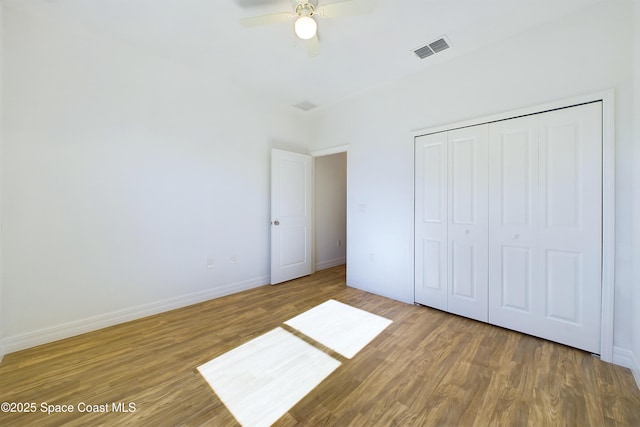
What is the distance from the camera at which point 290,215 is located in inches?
164

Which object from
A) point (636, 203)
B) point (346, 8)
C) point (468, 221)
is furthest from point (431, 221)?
point (346, 8)

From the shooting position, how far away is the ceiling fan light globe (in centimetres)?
192

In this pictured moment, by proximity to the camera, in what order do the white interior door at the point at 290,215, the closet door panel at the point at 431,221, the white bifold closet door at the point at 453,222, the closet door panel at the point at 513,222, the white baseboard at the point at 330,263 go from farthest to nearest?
the white baseboard at the point at 330,263, the white interior door at the point at 290,215, the closet door panel at the point at 431,221, the white bifold closet door at the point at 453,222, the closet door panel at the point at 513,222

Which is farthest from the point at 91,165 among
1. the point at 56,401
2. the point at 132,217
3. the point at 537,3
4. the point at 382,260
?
the point at 537,3

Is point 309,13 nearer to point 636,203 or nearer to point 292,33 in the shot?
point 292,33

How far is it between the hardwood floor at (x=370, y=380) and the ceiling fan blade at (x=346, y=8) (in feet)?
9.10

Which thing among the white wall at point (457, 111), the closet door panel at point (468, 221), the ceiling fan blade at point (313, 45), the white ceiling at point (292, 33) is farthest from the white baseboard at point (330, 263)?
the ceiling fan blade at point (313, 45)

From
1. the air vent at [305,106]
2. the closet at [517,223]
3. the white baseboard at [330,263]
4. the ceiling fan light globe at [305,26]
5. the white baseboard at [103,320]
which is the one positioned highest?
the air vent at [305,106]

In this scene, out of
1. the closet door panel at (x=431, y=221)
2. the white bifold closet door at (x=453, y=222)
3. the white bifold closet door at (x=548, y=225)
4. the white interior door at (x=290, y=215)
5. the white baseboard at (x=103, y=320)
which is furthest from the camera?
the white interior door at (x=290, y=215)

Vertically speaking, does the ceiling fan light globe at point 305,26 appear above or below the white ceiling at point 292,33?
below

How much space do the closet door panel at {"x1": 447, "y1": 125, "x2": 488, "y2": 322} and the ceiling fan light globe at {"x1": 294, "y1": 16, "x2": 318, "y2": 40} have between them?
188cm

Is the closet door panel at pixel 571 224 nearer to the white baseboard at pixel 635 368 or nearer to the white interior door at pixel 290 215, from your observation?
the white baseboard at pixel 635 368

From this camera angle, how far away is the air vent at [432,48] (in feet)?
8.30

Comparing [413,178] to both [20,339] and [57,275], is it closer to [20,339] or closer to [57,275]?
[57,275]
